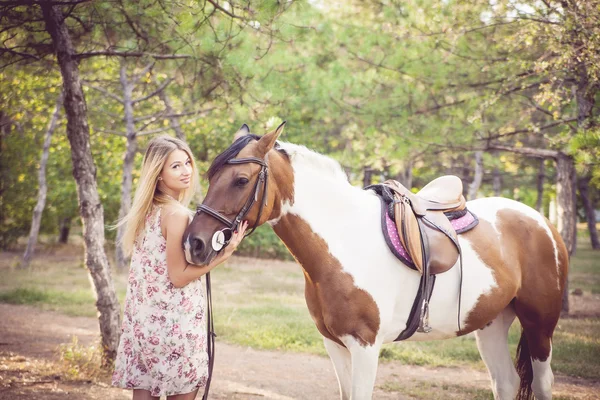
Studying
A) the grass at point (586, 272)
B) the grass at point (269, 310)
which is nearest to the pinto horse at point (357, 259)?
the grass at point (269, 310)

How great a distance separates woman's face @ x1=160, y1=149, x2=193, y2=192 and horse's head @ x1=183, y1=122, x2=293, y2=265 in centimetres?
→ 16

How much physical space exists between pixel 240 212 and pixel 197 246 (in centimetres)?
31

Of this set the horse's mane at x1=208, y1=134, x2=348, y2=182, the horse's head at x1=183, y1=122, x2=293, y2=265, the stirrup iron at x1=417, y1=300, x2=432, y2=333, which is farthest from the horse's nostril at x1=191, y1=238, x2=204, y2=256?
the stirrup iron at x1=417, y1=300, x2=432, y2=333

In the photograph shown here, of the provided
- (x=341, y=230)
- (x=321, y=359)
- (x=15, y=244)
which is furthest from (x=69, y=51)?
(x=15, y=244)

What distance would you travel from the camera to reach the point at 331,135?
15078mm

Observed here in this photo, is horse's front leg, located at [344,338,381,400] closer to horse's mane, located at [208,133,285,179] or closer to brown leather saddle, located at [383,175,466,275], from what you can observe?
brown leather saddle, located at [383,175,466,275]

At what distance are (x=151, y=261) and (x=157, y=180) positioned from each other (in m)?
0.44

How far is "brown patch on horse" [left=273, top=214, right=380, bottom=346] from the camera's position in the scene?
2.59 m

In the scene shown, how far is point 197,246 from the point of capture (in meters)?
2.21

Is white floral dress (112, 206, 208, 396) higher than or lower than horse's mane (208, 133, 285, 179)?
lower

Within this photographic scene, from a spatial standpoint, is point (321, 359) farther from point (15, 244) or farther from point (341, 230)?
point (15, 244)

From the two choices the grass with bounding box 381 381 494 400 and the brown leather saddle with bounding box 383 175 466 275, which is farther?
the grass with bounding box 381 381 494 400

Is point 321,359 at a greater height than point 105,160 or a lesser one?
lesser

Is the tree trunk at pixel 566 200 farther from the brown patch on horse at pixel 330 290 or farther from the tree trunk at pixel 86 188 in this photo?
the tree trunk at pixel 86 188
